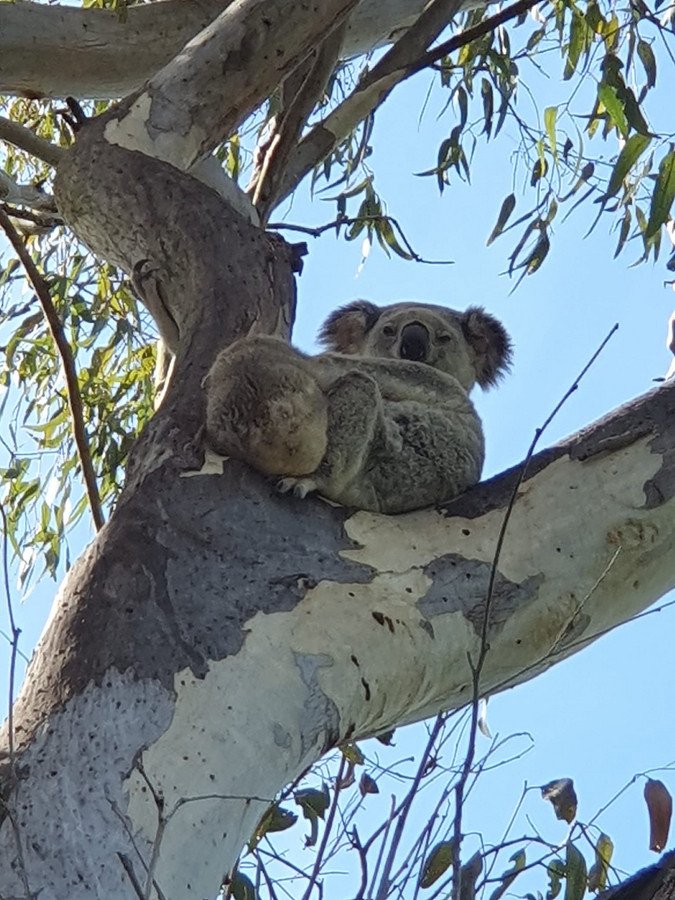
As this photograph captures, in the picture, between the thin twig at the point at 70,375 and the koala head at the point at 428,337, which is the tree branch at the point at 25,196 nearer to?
the thin twig at the point at 70,375

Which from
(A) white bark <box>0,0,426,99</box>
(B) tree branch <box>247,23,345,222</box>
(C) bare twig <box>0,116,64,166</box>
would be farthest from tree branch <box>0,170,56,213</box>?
(B) tree branch <box>247,23,345,222</box>

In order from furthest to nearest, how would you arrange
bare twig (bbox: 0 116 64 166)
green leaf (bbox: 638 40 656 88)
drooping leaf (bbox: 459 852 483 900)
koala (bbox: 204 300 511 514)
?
green leaf (bbox: 638 40 656 88), bare twig (bbox: 0 116 64 166), koala (bbox: 204 300 511 514), drooping leaf (bbox: 459 852 483 900)

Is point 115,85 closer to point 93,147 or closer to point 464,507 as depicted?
point 93,147

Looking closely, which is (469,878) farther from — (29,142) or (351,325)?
(29,142)

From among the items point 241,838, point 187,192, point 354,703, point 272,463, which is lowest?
point 241,838

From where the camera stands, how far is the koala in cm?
246

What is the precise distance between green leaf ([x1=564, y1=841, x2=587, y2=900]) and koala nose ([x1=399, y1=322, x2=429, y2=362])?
1.85 meters

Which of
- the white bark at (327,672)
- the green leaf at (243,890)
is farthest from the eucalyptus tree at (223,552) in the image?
the green leaf at (243,890)

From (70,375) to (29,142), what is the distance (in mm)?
753

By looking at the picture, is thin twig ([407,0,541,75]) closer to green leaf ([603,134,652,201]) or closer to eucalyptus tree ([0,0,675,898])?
eucalyptus tree ([0,0,675,898])

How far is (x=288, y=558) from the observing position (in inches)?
84.1

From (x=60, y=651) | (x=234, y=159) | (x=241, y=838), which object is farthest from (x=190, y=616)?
(x=234, y=159)

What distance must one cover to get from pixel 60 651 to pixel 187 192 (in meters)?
1.46

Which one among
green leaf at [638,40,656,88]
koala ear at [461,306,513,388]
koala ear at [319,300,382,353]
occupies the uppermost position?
green leaf at [638,40,656,88]
